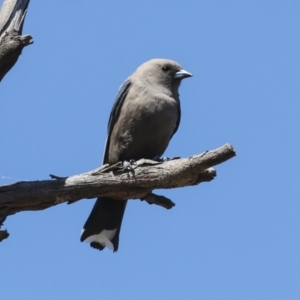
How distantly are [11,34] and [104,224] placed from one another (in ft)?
7.56

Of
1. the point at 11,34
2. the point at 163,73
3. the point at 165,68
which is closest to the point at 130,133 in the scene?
the point at 163,73

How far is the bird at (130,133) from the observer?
7.09 metres

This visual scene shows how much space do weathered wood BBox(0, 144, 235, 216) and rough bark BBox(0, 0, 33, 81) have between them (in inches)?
40.5

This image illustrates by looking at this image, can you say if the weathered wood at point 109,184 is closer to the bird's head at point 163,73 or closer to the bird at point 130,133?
the bird at point 130,133

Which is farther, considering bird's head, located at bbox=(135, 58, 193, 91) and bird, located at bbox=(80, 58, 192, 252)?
bird's head, located at bbox=(135, 58, 193, 91)

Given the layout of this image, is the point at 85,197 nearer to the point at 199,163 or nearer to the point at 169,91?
the point at 199,163

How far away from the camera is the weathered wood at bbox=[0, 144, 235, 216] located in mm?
5875

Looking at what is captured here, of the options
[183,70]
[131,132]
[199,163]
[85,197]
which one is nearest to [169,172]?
[199,163]

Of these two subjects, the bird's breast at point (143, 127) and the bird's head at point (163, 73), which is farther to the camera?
the bird's head at point (163, 73)

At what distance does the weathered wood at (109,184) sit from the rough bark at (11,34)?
1.03m

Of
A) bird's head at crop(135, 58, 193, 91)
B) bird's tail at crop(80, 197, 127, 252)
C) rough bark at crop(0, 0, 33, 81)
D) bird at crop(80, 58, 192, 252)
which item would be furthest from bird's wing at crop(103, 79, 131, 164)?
rough bark at crop(0, 0, 33, 81)

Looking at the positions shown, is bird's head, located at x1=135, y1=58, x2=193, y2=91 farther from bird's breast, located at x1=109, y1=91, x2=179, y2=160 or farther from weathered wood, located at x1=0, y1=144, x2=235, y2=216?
weathered wood, located at x1=0, y1=144, x2=235, y2=216

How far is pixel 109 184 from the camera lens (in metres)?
6.18

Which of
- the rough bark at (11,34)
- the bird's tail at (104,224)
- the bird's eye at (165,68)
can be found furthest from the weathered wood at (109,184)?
the bird's eye at (165,68)
